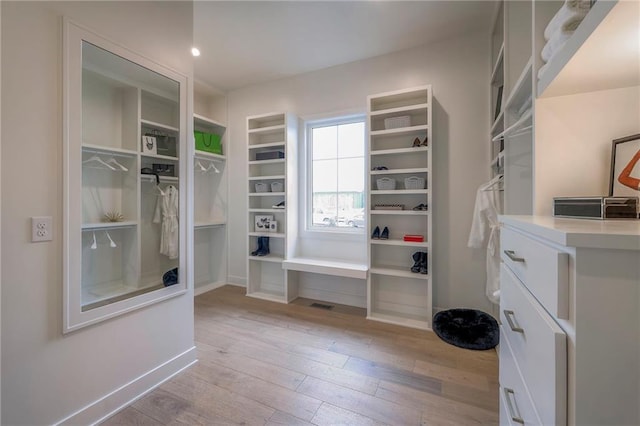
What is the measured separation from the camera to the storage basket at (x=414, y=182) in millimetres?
2748

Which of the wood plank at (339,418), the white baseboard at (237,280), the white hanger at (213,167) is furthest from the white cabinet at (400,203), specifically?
the white hanger at (213,167)

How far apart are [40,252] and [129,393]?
1.00m

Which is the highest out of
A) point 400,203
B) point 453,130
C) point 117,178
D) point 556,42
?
point 453,130

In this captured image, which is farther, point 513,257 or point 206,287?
point 206,287

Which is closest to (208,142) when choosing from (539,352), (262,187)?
(262,187)

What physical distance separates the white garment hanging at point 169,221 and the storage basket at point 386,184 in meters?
1.98

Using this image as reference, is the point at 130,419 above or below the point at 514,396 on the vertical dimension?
below

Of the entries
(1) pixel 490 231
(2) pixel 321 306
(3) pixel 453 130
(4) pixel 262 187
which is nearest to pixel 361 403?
(2) pixel 321 306

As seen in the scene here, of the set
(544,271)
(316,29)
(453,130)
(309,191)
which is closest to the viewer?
(544,271)

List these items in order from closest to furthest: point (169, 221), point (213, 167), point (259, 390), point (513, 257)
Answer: point (513, 257), point (259, 390), point (169, 221), point (213, 167)

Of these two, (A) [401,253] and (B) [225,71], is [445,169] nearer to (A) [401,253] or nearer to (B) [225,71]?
(A) [401,253]

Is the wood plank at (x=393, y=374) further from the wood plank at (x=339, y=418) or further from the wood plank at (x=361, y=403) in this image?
the wood plank at (x=339, y=418)

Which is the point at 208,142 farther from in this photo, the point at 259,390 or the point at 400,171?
the point at 259,390

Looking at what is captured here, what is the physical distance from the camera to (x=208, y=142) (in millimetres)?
3746
